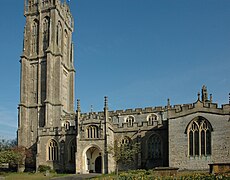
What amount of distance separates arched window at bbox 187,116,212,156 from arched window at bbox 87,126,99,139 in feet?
45.4

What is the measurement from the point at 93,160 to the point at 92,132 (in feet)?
16.5

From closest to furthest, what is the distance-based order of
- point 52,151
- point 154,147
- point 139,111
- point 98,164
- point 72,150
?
point 154,147 → point 72,150 → point 98,164 → point 52,151 → point 139,111

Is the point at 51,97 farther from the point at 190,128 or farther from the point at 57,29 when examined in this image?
the point at 190,128

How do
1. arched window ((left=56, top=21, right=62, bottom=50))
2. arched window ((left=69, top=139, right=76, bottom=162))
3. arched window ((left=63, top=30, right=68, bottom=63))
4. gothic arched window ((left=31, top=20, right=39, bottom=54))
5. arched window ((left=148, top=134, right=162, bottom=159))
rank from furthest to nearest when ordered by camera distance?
arched window ((left=63, top=30, right=68, bottom=63)) → gothic arched window ((left=31, top=20, right=39, bottom=54)) → arched window ((left=56, top=21, right=62, bottom=50)) → arched window ((left=69, top=139, right=76, bottom=162)) → arched window ((left=148, top=134, right=162, bottom=159))

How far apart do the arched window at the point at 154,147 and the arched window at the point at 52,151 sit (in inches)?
588

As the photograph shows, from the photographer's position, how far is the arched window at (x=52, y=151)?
2387 inches

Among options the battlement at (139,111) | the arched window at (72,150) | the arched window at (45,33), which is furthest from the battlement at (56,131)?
the arched window at (45,33)

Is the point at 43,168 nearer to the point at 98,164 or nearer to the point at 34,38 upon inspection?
the point at 98,164

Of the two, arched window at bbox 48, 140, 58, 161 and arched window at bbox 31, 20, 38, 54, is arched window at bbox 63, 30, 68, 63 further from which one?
arched window at bbox 48, 140, 58, 161

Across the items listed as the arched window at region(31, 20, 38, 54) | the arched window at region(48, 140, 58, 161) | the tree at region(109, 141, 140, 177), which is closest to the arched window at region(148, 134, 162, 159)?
the tree at region(109, 141, 140, 177)

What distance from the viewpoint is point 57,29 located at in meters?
76.4

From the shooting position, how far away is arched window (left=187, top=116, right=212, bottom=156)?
48750mm

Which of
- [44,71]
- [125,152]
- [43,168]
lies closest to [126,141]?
[125,152]

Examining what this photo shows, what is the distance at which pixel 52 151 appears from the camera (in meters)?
61.0
